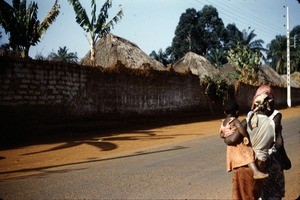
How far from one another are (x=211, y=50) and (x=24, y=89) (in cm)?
4966

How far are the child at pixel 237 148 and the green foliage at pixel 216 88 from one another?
18890 mm

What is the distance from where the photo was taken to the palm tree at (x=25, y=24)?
46.1 feet

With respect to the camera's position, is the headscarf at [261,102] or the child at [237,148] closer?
the child at [237,148]

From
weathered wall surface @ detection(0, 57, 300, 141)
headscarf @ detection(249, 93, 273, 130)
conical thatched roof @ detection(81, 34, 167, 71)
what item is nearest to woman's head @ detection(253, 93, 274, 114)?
headscarf @ detection(249, 93, 273, 130)

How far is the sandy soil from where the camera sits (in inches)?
271

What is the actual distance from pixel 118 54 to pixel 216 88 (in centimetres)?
796

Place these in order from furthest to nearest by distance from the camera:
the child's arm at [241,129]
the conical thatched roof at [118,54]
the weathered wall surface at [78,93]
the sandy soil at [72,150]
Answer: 1. the conical thatched roof at [118,54]
2. the weathered wall surface at [78,93]
3. the sandy soil at [72,150]
4. the child's arm at [241,129]

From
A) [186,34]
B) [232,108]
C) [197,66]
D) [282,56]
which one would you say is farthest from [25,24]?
Answer: [282,56]

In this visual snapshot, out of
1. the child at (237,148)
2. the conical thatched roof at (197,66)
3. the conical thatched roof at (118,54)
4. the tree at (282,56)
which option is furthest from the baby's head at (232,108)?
the tree at (282,56)

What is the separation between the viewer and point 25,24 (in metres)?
14.5

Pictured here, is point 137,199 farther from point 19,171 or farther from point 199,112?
point 199,112

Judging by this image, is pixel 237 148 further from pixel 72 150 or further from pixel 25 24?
pixel 25 24

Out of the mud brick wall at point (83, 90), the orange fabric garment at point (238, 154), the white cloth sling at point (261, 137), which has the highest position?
the mud brick wall at point (83, 90)

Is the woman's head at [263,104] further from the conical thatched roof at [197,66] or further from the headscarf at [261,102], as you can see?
the conical thatched roof at [197,66]
